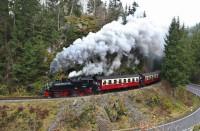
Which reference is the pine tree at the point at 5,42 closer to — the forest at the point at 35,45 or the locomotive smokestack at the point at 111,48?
the forest at the point at 35,45

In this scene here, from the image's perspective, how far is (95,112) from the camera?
187 feet

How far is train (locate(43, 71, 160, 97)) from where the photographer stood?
2251 inches

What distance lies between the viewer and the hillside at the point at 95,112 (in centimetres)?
5331

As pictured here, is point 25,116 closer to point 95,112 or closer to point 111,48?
point 95,112

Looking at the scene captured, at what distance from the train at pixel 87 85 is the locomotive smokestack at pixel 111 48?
152 centimetres

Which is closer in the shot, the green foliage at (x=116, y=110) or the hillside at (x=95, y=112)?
the hillside at (x=95, y=112)

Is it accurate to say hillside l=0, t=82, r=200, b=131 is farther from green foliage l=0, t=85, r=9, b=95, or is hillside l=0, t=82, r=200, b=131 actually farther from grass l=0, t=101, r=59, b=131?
green foliage l=0, t=85, r=9, b=95

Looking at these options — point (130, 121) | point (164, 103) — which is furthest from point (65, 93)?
point (164, 103)

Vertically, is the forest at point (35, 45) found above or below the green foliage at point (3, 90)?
above

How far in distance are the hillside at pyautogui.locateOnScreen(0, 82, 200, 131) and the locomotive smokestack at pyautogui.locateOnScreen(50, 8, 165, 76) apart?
18.6 feet

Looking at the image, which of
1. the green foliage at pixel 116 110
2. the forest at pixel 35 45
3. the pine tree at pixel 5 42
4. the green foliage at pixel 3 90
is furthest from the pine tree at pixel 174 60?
the green foliage at pixel 3 90

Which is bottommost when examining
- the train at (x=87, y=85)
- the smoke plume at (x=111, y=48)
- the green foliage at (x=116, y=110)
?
the green foliage at (x=116, y=110)

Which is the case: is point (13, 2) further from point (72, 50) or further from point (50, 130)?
point (50, 130)

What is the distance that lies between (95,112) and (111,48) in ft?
49.2
